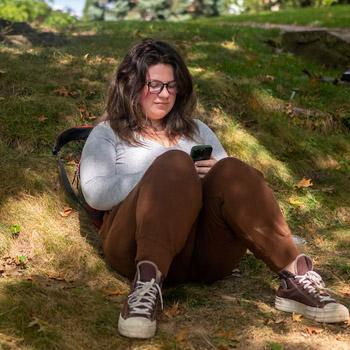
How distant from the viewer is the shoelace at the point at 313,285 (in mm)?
3096

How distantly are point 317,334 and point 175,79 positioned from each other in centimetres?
175

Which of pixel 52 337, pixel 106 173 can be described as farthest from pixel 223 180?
pixel 52 337

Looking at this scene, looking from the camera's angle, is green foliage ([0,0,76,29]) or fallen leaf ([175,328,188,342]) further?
green foliage ([0,0,76,29])

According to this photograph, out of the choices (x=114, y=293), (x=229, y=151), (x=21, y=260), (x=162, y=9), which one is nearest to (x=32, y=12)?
(x=162, y=9)

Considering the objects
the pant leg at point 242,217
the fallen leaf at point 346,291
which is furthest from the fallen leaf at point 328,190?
the pant leg at point 242,217

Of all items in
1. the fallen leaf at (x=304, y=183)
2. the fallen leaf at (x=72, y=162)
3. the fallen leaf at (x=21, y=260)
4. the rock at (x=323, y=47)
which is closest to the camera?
the fallen leaf at (x=21, y=260)

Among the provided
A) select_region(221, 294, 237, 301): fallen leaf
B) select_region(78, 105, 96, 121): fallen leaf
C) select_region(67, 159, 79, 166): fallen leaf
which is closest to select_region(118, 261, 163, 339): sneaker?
select_region(221, 294, 237, 301): fallen leaf

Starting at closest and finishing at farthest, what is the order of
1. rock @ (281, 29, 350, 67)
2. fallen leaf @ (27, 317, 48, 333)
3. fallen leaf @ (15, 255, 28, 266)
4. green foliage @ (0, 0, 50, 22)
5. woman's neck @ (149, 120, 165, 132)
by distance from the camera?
fallen leaf @ (27, 317, 48, 333), fallen leaf @ (15, 255, 28, 266), woman's neck @ (149, 120, 165, 132), rock @ (281, 29, 350, 67), green foliage @ (0, 0, 50, 22)

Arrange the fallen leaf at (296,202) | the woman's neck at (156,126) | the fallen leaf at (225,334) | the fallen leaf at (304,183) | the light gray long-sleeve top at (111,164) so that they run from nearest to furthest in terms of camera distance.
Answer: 1. the fallen leaf at (225,334)
2. the light gray long-sleeve top at (111,164)
3. the woman's neck at (156,126)
4. the fallen leaf at (296,202)
5. the fallen leaf at (304,183)

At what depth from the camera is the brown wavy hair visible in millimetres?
3750

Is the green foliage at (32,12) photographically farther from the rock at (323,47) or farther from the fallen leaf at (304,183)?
the fallen leaf at (304,183)

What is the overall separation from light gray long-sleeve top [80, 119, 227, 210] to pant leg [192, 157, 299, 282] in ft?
1.53

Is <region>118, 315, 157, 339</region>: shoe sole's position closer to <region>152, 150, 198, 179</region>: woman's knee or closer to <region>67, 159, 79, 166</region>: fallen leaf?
<region>152, 150, 198, 179</region>: woman's knee

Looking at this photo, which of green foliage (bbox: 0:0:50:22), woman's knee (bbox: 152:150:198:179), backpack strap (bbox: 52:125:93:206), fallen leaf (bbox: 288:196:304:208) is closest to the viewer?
woman's knee (bbox: 152:150:198:179)
